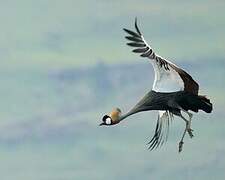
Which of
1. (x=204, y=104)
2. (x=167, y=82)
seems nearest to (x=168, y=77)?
(x=167, y=82)

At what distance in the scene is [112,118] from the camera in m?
6.23

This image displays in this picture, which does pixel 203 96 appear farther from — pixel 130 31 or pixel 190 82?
pixel 130 31

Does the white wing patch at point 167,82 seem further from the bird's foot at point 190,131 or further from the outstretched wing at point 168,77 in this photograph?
the bird's foot at point 190,131

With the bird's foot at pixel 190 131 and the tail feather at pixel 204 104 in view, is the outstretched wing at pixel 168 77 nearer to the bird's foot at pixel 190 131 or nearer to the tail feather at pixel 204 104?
the tail feather at pixel 204 104

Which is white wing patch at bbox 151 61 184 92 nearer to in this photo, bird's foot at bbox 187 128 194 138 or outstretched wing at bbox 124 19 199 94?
outstretched wing at bbox 124 19 199 94

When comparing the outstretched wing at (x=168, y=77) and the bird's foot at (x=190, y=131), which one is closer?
the outstretched wing at (x=168, y=77)

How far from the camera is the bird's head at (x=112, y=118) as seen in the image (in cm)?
622

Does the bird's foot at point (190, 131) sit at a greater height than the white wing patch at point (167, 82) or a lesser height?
lesser

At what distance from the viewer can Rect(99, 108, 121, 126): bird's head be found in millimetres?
6223

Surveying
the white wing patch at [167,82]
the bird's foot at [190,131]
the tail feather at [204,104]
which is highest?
the white wing patch at [167,82]

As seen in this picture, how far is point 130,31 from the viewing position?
6.08 m

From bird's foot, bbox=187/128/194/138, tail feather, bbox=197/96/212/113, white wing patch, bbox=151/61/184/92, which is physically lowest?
bird's foot, bbox=187/128/194/138

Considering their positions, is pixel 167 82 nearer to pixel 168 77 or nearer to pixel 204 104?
pixel 168 77

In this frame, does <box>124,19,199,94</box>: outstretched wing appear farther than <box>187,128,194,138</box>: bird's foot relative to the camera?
No
